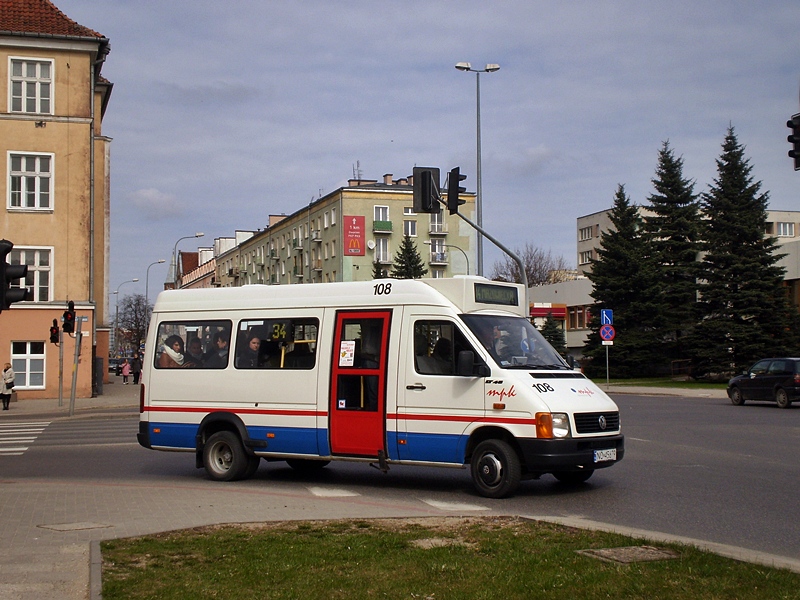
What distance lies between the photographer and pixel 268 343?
13562 millimetres

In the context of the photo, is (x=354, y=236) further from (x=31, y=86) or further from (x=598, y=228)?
(x=31, y=86)

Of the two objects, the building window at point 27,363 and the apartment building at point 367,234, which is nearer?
the building window at point 27,363

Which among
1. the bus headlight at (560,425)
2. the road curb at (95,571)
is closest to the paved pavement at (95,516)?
the road curb at (95,571)

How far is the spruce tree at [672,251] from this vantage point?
56812 millimetres

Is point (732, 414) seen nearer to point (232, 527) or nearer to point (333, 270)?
point (232, 527)

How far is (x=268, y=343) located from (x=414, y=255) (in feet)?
209

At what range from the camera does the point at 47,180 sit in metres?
40.8

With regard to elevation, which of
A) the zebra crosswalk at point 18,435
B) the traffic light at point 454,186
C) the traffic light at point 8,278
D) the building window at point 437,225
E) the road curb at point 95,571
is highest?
the building window at point 437,225

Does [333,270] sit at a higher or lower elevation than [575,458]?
higher

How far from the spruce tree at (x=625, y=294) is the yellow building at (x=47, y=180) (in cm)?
2970

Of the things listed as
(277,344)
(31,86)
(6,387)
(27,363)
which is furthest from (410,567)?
(31,86)

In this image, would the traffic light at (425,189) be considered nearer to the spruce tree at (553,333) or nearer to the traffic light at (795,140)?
the traffic light at (795,140)

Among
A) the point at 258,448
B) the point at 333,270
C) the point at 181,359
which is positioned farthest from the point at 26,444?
the point at 333,270

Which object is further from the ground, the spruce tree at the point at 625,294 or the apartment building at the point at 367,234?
the apartment building at the point at 367,234
